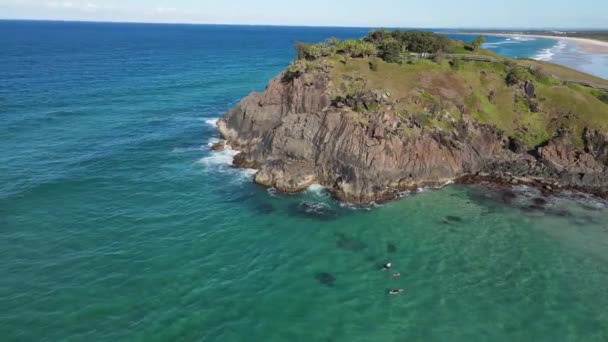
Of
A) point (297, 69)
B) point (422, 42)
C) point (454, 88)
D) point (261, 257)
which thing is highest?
point (422, 42)

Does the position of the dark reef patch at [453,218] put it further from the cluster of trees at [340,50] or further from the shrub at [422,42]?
the shrub at [422,42]

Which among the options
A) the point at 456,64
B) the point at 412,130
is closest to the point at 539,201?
the point at 412,130

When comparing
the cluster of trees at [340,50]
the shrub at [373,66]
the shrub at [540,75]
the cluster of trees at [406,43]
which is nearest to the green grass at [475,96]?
Answer: the shrub at [540,75]

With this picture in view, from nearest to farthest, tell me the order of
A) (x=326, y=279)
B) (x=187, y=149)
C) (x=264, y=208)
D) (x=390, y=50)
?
(x=326, y=279) → (x=264, y=208) → (x=187, y=149) → (x=390, y=50)

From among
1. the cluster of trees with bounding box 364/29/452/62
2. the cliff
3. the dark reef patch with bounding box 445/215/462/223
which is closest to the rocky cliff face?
the cliff

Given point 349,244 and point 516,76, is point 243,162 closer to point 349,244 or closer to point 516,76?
point 349,244

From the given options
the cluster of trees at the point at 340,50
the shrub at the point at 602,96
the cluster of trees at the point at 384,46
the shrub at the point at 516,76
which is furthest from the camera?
the cluster of trees at the point at 384,46

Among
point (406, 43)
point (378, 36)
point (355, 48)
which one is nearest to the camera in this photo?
point (355, 48)
